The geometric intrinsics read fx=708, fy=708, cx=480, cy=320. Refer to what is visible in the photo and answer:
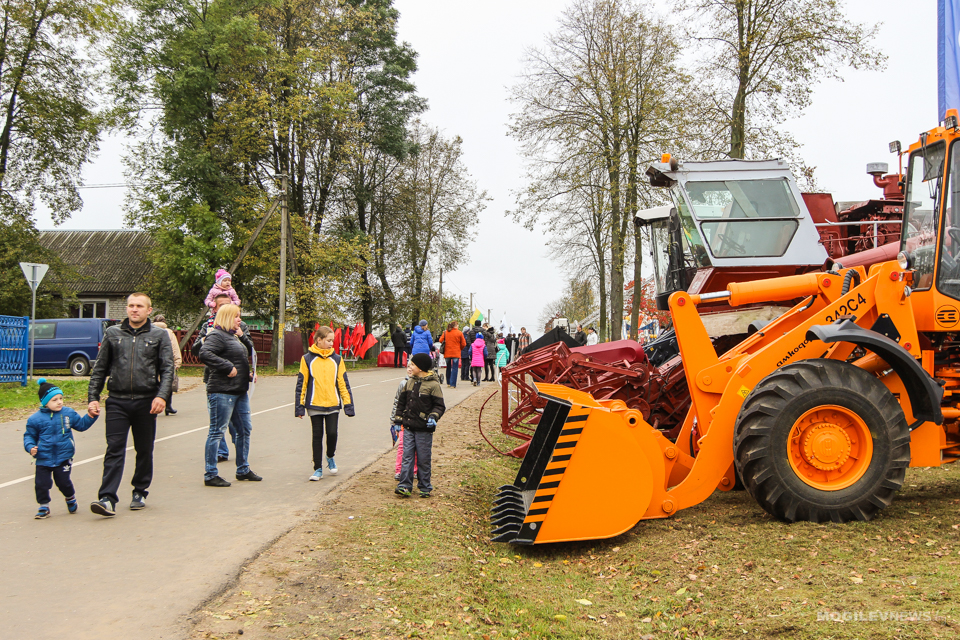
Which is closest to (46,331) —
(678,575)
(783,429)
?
(678,575)

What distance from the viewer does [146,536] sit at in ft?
18.3

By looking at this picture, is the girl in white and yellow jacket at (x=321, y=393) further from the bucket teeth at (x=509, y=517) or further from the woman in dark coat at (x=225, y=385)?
the bucket teeth at (x=509, y=517)

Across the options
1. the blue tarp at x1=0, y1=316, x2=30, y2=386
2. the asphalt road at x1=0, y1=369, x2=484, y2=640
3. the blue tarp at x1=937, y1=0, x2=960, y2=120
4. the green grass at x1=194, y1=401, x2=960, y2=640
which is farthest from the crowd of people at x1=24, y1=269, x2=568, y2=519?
the blue tarp at x1=0, y1=316, x2=30, y2=386

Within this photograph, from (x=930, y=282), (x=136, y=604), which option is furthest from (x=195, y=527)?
(x=930, y=282)

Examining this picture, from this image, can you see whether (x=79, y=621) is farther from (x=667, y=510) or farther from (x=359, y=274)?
(x=359, y=274)

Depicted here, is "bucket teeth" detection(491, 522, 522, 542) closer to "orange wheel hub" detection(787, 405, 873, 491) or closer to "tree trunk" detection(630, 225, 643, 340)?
"orange wheel hub" detection(787, 405, 873, 491)

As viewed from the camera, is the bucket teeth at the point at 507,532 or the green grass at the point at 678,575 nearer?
the green grass at the point at 678,575

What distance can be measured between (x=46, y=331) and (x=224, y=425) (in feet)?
72.7

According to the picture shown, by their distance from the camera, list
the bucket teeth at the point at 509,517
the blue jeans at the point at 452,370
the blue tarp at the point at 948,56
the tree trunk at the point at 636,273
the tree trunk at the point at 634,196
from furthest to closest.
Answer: the tree trunk at the point at 636,273
the tree trunk at the point at 634,196
the blue jeans at the point at 452,370
the blue tarp at the point at 948,56
the bucket teeth at the point at 509,517

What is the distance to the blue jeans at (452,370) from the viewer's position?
68.6 feet

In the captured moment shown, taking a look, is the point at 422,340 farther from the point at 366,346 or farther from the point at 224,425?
the point at 366,346

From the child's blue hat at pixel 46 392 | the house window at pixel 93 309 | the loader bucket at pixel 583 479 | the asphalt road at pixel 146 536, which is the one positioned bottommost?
the asphalt road at pixel 146 536

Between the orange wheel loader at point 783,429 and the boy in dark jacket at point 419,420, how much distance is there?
1.26m

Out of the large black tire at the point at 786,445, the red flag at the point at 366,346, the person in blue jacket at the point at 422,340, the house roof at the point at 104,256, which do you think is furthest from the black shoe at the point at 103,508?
the house roof at the point at 104,256
